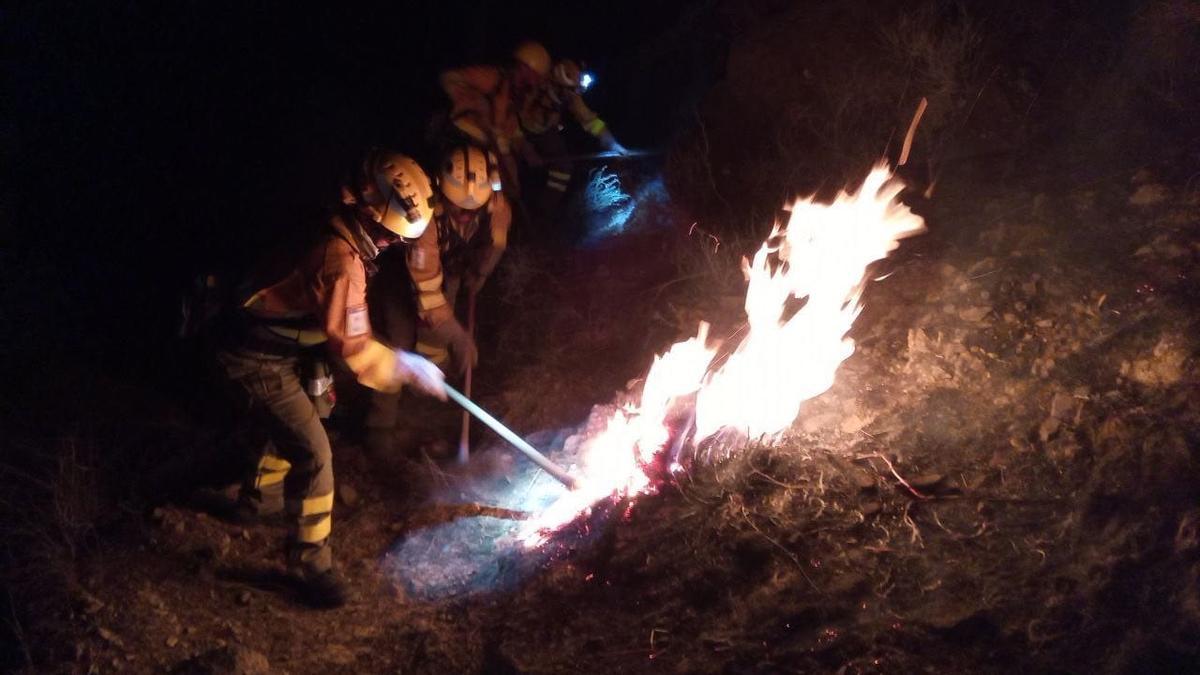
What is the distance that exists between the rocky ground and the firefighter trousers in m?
0.38

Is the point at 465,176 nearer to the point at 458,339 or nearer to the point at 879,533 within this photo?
the point at 458,339

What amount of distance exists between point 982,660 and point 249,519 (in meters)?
4.24

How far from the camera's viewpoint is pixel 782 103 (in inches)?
264

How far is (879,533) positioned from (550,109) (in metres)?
4.58

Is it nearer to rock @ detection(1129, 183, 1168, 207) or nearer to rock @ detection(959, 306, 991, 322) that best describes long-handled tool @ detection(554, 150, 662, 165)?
rock @ detection(959, 306, 991, 322)

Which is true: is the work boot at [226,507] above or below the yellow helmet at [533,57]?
below

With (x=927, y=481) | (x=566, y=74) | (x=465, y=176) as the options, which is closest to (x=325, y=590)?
(x=465, y=176)

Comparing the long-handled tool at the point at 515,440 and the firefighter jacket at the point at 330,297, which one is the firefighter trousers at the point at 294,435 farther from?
the long-handled tool at the point at 515,440

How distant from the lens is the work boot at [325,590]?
4.04m

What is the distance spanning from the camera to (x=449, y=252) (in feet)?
17.6

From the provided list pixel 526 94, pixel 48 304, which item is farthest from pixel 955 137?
pixel 48 304

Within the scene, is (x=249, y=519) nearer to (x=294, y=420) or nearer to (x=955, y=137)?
(x=294, y=420)

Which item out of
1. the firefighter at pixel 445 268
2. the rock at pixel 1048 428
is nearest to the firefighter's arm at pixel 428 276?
the firefighter at pixel 445 268

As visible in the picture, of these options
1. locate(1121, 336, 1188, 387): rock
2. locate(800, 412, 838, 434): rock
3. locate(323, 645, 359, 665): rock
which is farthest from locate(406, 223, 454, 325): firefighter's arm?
locate(1121, 336, 1188, 387): rock
